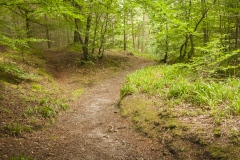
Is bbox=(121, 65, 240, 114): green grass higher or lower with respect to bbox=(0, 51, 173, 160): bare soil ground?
higher

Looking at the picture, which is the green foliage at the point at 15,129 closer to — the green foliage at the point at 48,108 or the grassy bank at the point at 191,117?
the green foliage at the point at 48,108

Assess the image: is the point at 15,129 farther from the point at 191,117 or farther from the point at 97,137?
the point at 191,117

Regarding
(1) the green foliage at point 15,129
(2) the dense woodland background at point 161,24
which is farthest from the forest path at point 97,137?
(2) the dense woodland background at point 161,24

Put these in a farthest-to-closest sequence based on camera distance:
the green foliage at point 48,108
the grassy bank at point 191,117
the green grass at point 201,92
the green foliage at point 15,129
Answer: the green foliage at point 48,108, the green foliage at point 15,129, the green grass at point 201,92, the grassy bank at point 191,117

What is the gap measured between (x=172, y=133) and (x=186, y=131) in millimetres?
374

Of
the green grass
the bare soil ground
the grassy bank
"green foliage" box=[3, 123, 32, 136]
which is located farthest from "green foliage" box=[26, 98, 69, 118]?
the green grass

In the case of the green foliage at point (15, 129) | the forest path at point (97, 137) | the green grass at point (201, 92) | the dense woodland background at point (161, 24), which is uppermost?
the dense woodland background at point (161, 24)

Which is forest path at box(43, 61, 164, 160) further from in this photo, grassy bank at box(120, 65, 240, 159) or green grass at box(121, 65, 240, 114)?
green grass at box(121, 65, 240, 114)

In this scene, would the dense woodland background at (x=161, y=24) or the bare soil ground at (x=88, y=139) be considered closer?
the bare soil ground at (x=88, y=139)

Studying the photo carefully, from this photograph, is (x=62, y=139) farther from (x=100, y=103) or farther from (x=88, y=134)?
(x=100, y=103)

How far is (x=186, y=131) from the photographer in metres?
4.62

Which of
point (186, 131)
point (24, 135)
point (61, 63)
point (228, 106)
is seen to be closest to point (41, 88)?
point (24, 135)

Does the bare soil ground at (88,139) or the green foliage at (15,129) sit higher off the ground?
the green foliage at (15,129)

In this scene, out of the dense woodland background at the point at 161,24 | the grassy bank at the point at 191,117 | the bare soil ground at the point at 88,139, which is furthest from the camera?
the dense woodland background at the point at 161,24
